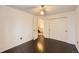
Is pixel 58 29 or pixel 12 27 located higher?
pixel 12 27

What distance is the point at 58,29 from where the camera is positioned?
19.8 feet

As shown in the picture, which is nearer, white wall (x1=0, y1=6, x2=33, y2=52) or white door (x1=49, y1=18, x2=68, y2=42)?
white wall (x1=0, y1=6, x2=33, y2=52)

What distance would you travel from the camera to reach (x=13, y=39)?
4.18 metres

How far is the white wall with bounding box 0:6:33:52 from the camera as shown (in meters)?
3.55

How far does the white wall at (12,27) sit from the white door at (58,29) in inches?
67.6

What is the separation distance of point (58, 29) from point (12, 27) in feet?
9.90

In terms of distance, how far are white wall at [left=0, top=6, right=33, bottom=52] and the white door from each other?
1.72 m

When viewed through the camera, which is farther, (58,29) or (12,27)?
(58,29)

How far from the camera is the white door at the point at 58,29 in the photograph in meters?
5.47

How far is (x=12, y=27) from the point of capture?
4133mm

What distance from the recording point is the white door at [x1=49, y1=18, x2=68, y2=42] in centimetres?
547
